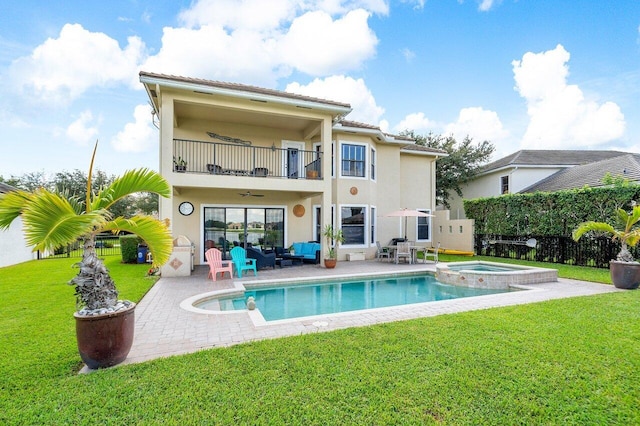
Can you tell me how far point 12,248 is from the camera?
49.6 feet

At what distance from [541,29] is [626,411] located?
16.7 metres

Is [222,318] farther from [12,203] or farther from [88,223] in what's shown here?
[12,203]

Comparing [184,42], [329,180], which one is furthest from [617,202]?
[184,42]

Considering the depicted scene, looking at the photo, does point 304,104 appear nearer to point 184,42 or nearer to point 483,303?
point 184,42

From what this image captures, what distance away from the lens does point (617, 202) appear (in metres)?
12.3

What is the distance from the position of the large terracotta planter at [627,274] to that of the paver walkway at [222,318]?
12.4 inches

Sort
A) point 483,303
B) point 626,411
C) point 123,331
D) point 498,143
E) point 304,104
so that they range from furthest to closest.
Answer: point 498,143 < point 304,104 < point 483,303 < point 123,331 < point 626,411

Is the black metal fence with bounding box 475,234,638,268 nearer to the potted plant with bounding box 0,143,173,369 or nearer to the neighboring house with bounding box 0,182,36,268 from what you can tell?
the potted plant with bounding box 0,143,173,369

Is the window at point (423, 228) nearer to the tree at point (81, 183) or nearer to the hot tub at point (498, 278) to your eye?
the hot tub at point (498, 278)

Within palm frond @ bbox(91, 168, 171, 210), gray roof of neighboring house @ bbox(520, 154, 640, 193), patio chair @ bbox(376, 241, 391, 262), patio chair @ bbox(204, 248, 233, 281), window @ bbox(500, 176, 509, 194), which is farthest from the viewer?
window @ bbox(500, 176, 509, 194)

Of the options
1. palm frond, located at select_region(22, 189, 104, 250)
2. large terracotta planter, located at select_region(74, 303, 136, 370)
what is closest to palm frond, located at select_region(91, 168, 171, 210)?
palm frond, located at select_region(22, 189, 104, 250)

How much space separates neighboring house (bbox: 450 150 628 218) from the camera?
76.2 feet

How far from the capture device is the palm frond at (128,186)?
13.9ft

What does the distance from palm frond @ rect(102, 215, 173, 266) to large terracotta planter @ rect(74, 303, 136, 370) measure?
900 mm
